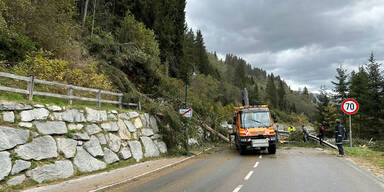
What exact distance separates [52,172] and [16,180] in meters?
1.18

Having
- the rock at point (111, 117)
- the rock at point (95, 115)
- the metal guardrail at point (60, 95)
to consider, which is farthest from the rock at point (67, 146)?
the rock at point (111, 117)

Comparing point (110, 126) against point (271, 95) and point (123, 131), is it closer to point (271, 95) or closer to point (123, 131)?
point (123, 131)

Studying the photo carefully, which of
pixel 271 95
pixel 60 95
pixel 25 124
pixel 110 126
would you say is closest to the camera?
pixel 25 124

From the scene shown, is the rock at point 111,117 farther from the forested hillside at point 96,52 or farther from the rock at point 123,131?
the forested hillside at point 96,52

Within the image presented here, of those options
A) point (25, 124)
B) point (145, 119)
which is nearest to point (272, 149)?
point (145, 119)

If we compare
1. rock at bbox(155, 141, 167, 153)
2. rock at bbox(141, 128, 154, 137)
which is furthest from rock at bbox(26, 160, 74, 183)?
rock at bbox(155, 141, 167, 153)

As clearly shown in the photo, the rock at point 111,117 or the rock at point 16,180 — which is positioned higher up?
the rock at point 111,117

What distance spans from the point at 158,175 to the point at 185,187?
8.22ft

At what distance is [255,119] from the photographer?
16.9 m

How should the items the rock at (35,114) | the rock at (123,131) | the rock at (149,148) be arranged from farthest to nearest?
the rock at (149,148) → the rock at (123,131) → the rock at (35,114)

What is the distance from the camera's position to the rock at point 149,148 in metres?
14.1

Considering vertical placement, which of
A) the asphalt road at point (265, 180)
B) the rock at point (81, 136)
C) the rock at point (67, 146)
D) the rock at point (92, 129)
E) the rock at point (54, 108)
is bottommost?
the asphalt road at point (265, 180)

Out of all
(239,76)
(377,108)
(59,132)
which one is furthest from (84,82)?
(239,76)

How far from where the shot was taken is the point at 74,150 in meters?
9.65
